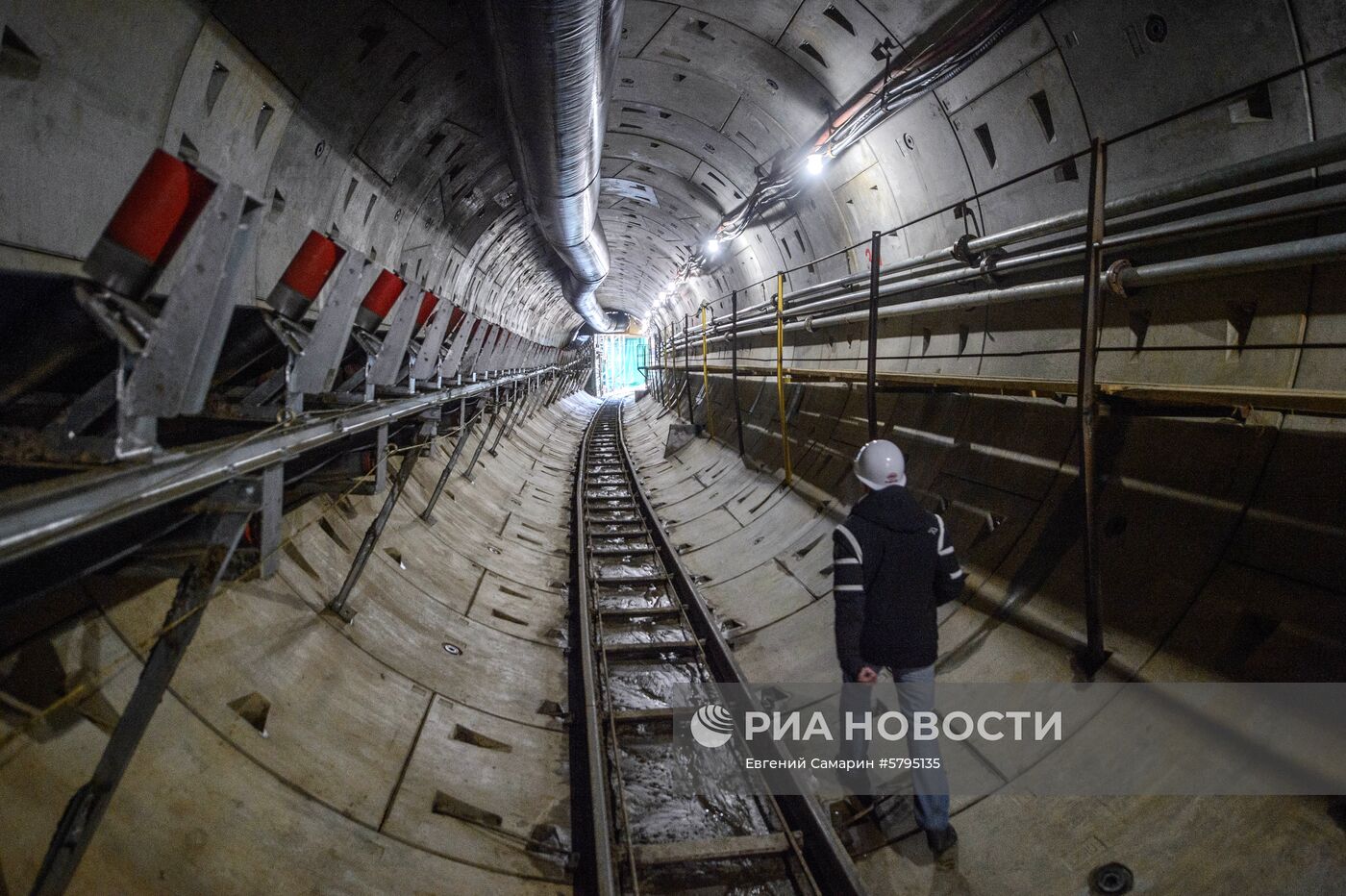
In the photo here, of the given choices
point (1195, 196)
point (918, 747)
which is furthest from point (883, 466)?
point (1195, 196)

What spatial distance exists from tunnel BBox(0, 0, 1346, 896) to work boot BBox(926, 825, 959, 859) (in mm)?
21

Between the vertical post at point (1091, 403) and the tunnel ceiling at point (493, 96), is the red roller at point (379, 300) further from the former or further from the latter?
the vertical post at point (1091, 403)

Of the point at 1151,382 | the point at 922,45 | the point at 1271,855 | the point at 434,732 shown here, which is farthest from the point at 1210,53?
the point at 434,732

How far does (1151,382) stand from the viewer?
3986 mm

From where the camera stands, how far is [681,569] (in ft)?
23.7

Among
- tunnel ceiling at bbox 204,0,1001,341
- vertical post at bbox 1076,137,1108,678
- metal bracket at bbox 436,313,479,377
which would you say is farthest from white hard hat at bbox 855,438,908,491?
metal bracket at bbox 436,313,479,377

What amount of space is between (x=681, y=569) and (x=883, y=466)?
411cm

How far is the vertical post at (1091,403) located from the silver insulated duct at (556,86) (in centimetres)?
336

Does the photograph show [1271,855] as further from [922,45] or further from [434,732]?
[922,45]

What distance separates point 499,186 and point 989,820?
31.1 ft

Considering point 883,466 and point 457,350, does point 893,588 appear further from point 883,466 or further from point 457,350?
point 457,350

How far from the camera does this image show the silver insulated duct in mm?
4410

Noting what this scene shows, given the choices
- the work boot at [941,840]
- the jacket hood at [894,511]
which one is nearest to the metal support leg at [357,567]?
the jacket hood at [894,511]

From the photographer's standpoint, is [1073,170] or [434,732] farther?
[1073,170]
